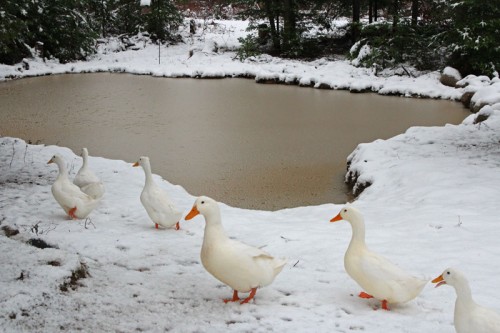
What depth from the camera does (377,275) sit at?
3160 mm

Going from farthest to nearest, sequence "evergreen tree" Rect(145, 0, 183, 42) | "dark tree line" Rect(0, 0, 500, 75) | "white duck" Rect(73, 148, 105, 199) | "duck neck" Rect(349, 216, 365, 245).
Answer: "evergreen tree" Rect(145, 0, 183, 42)
"dark tree line" Rect(0, 0, 500, 75)
"white duck" Rect(73, 148, 105, 199)
"duck neck" Rect(349, 216, 365, 245)

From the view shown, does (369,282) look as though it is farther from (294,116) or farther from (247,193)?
(294,116)

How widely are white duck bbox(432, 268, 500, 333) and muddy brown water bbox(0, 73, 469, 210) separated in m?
4.59

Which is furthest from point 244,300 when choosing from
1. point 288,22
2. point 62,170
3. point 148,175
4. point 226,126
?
point 288,22

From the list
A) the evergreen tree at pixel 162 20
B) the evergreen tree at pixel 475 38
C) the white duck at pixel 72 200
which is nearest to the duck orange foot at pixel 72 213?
the white duck at pixel 72 200

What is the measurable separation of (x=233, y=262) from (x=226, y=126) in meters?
9.32

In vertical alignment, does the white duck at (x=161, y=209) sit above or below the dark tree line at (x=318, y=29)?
below

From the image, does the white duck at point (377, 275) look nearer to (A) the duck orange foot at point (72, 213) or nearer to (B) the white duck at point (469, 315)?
(B) the white duck at point (469, 315)

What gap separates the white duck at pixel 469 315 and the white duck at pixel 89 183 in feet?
13.9

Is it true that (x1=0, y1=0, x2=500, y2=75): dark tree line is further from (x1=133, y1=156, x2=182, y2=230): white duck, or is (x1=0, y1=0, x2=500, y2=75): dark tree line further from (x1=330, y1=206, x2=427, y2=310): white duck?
(x1=330, y1=206, x2=427, y2=310): white duck

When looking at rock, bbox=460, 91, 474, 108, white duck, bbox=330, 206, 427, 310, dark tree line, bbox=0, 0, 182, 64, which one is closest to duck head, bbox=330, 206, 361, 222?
white duck, bbox=330, 206, 427, 310

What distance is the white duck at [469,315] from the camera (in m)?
2.57

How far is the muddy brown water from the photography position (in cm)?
845

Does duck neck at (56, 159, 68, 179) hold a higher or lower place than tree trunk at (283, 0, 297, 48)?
lower
